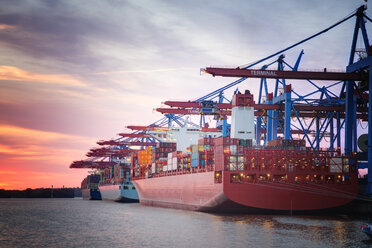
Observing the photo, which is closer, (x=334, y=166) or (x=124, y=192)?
(x=334, y=166)

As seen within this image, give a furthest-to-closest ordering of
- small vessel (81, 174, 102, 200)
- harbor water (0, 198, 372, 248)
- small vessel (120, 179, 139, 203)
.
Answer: small vessel (81, 174, 102, 200) → small vessel (120, 179, 139, 203) → harbor water (0, 198, 372, 248)

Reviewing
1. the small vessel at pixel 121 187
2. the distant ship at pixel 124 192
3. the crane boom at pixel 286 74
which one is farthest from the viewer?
the small vessel at pixel 121 187

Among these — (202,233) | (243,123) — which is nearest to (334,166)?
(243,123)

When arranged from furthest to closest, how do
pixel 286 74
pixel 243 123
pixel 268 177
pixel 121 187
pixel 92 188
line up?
pixel 92 188
pixel 121 187
pixel 243 123
pixel 286 74
pixel 268 177

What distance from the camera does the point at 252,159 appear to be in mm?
41688

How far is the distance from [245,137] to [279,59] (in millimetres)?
17312

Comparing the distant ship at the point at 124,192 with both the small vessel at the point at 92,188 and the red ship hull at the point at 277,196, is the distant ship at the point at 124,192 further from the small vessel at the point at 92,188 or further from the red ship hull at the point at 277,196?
the red ship hull at the point at 277,196

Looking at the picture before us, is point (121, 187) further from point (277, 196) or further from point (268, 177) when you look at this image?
point (277, 196)

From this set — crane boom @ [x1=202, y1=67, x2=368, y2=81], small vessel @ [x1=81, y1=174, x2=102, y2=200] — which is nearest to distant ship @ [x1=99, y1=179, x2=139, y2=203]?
small vessel @ [x1=81, y1=174, x2=102, y2=200]

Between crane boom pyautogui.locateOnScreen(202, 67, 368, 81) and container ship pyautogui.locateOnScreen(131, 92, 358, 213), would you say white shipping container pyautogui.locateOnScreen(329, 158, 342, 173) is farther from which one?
crane boom pyautogui.locateOnScreen(202, 67, 368, 81)

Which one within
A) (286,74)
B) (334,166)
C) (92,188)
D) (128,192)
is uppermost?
(286,74)

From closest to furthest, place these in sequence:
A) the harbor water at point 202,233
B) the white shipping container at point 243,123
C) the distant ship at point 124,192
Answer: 1. the harbor water at point 202,233
2. the white shipping container at point 243,123
3. the distant ship at point 124,192

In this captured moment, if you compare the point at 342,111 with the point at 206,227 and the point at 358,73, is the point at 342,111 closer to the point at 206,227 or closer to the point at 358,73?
the point at 358,73

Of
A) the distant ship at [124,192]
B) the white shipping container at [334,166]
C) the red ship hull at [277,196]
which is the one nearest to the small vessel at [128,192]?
the distant ship at [124,192]
